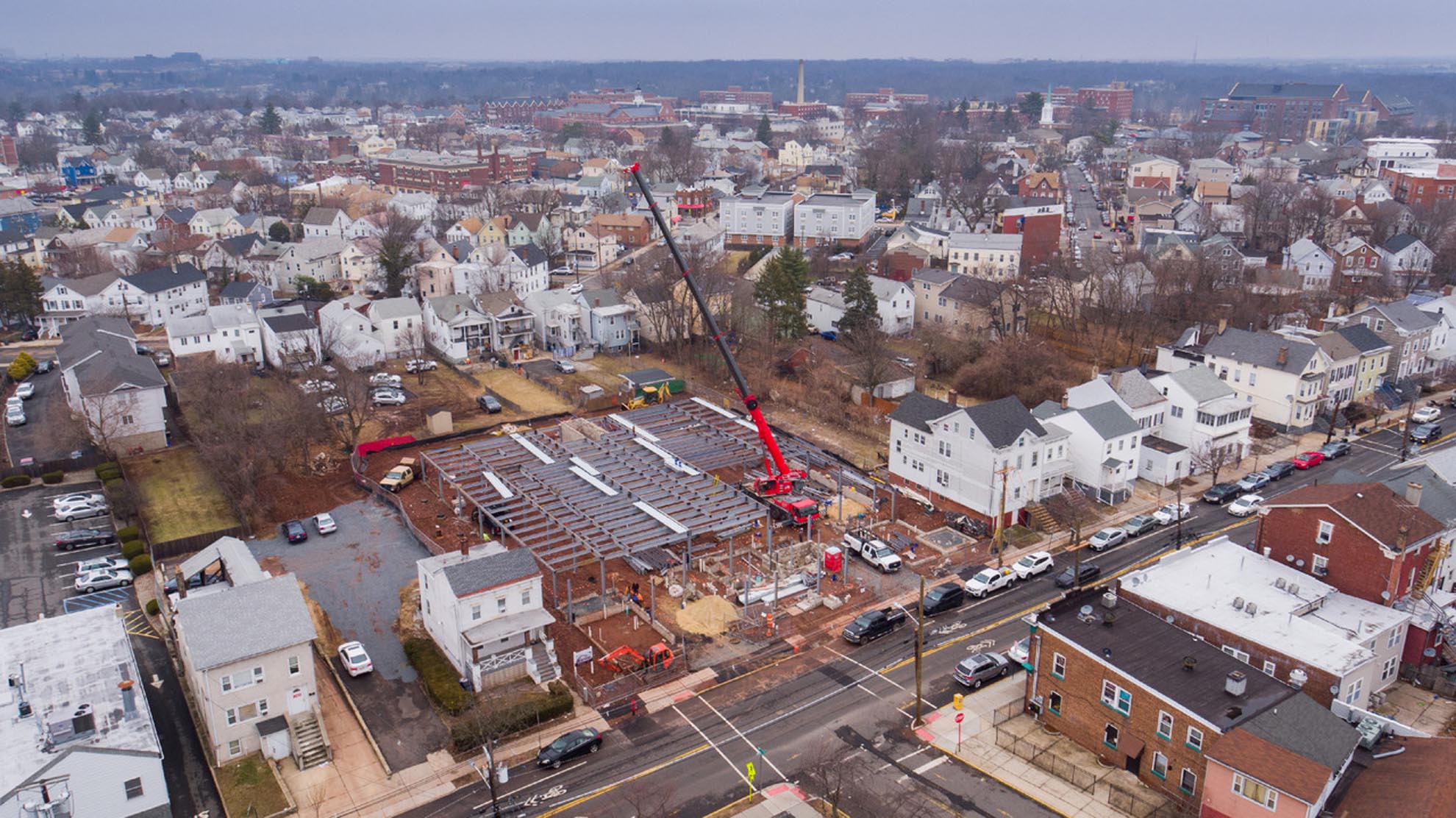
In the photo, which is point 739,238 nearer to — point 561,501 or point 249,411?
point 249,411

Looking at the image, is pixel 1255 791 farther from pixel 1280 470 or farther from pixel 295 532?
pixel 295 532

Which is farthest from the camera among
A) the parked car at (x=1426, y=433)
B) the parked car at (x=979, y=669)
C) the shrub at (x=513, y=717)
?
the parked car at (x=1426, y=433)

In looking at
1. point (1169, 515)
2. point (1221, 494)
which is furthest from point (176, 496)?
point (1221, 494)

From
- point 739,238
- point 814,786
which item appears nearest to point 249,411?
point 814,786

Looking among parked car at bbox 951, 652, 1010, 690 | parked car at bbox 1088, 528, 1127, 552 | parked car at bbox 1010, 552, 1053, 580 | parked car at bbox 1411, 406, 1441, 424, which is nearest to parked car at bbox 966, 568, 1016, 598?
parked car at bbox 1010, 552, 1053, 580

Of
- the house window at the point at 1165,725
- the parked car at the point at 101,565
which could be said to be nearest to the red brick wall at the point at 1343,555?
the house window at the point at 1165,725

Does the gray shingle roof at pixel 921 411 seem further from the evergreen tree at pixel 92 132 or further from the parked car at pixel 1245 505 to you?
the evergreen tree at pixel 92 132
